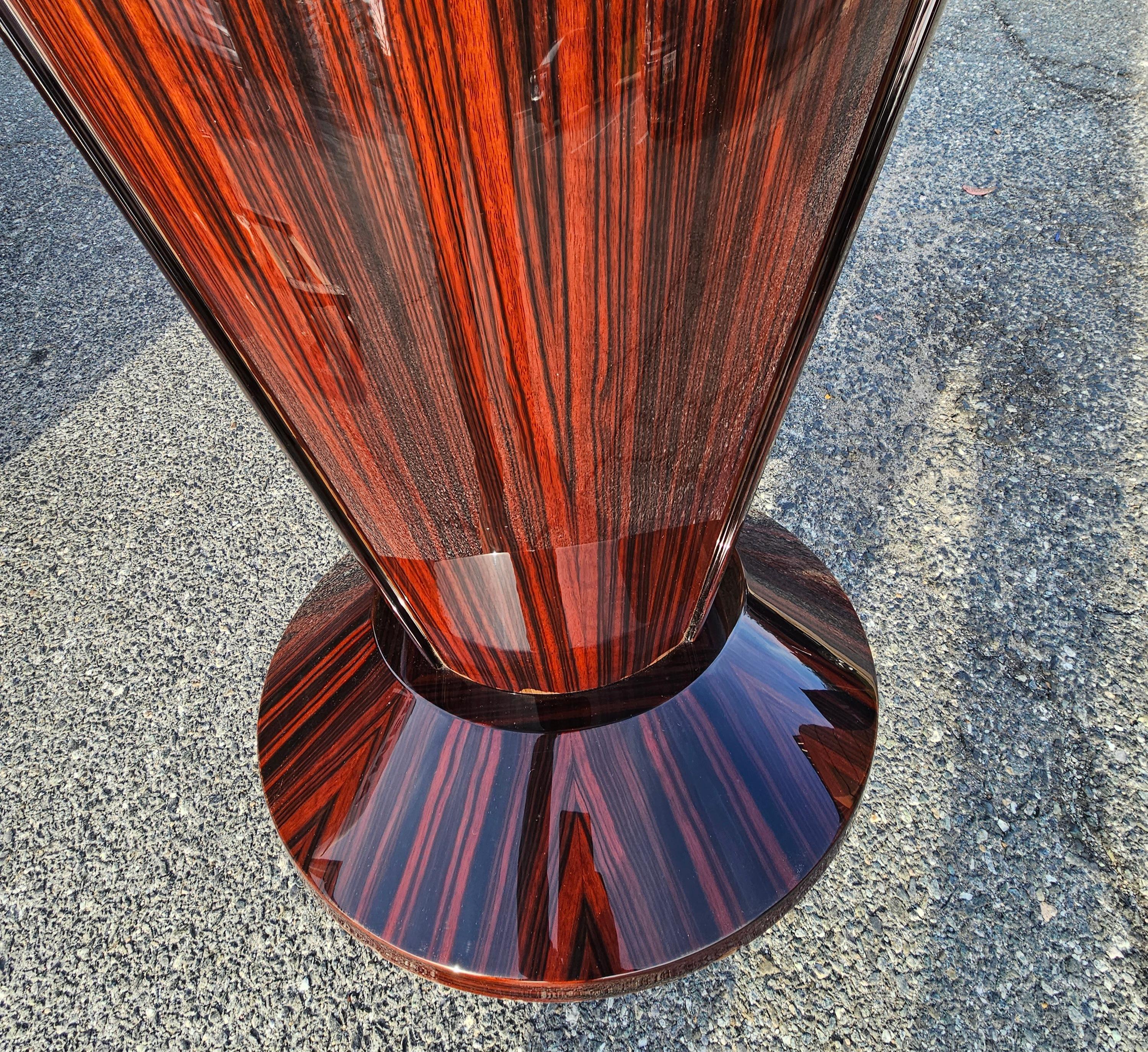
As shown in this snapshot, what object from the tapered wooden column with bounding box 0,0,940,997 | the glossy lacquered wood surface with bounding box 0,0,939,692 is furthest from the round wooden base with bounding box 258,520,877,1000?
the glossy lacquered wood surface with bounding box 0,0,939,692

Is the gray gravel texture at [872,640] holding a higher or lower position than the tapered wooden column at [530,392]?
lower

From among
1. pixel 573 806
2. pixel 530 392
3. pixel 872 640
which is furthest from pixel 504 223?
pixel 872 640

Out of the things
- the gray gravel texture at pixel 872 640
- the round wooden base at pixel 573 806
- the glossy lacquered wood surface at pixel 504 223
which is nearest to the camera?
the glossy lacquered wood surface at pixel 504 223

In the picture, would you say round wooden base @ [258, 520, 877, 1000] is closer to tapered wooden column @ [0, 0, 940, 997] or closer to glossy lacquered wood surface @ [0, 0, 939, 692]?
tapered wooden column @ [0, 0, 940, 997]

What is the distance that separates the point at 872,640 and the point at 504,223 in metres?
0.80

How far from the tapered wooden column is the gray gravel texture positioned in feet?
0.74

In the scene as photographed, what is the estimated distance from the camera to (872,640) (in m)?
0.97

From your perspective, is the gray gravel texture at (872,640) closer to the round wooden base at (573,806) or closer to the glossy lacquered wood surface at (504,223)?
the round wooden base at (573,806)

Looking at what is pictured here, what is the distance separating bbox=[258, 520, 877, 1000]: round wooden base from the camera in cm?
56

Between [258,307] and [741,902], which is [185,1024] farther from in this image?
[258,307]

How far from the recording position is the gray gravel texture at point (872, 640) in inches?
29.1

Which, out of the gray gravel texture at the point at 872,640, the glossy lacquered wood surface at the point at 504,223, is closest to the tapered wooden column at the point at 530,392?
the glossy lacquered wood surface at the point at 504,223

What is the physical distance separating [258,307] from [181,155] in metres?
0.07

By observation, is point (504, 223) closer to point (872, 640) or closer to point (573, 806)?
point (573, 806)
